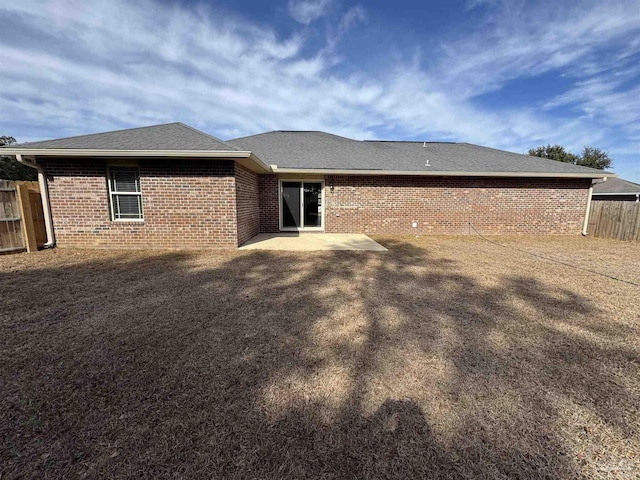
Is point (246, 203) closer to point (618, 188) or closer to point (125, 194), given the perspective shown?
point (125, 194)

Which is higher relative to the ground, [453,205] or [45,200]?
[45,200]

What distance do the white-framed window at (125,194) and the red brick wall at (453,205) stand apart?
6.23 metres

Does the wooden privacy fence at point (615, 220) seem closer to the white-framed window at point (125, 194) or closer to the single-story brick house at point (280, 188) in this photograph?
the single-story brick house at point (280, 188)

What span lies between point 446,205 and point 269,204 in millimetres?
6997

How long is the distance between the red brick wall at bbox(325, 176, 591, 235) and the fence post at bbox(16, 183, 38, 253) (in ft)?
28.1

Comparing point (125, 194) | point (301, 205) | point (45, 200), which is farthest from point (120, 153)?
point (301, 205)

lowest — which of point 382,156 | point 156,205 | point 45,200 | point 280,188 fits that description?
point 156,205

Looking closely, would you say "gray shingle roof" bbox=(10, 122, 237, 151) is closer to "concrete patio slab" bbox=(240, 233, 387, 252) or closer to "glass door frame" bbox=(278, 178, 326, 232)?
"concrete patio slab" bbox=(240, 233, 387, 252)

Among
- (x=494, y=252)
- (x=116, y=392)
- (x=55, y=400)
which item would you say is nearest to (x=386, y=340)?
(x=116, y=392)

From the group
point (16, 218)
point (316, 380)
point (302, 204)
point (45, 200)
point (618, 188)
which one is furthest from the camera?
point (618, 188)

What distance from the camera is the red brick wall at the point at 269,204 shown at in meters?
11.1

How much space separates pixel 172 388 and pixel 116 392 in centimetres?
42

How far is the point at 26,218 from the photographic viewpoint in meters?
7.16

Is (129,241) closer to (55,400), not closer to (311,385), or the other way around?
(55,400)
